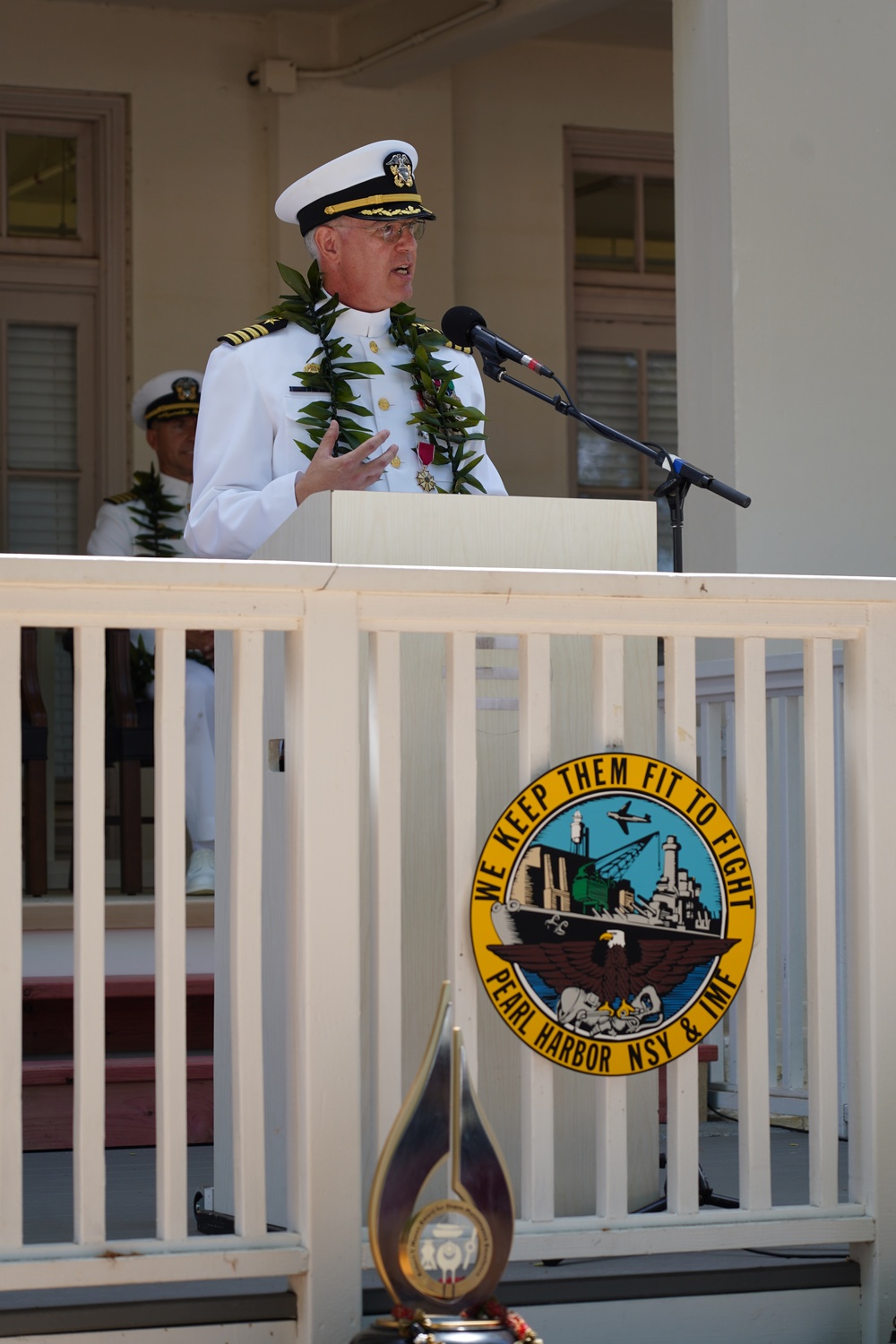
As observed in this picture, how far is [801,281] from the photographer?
4184 millimetres

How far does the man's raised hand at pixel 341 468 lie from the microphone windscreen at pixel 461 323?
0.48 meters

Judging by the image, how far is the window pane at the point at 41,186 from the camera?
6.02 meters

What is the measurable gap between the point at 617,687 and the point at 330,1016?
484mm

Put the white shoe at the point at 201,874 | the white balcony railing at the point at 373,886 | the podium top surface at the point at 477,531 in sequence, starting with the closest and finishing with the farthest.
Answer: the white balcony railing at the point at 373,886 < the podium top surface at the point at 477,531 < the white shoe at the point at 201,874

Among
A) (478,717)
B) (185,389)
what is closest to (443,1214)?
(478,717)

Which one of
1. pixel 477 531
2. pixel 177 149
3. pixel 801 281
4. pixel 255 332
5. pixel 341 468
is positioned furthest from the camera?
pixel 177 149

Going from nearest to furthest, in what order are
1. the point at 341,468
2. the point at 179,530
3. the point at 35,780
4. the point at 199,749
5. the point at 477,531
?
the point at 477,531
the point at 341,468
the point at 35,780
the point at 199,749
the point at 179,530

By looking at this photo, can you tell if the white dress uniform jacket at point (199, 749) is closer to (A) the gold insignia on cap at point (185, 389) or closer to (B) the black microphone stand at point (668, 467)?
(A) the gold insignia on cap at point (185, 389)

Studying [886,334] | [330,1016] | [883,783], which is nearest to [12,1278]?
[330,1016]

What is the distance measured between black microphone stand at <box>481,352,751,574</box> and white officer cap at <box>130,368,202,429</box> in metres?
2.77

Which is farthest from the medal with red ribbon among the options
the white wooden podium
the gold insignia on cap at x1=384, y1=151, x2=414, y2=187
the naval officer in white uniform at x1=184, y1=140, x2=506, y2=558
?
the white wooden podium

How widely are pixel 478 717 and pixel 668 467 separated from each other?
32.0 inches

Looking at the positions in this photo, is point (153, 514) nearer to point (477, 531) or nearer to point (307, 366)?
point (307, 366)

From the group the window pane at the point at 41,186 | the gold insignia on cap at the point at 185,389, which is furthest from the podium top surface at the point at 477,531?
the window pane at the point at 41,186
